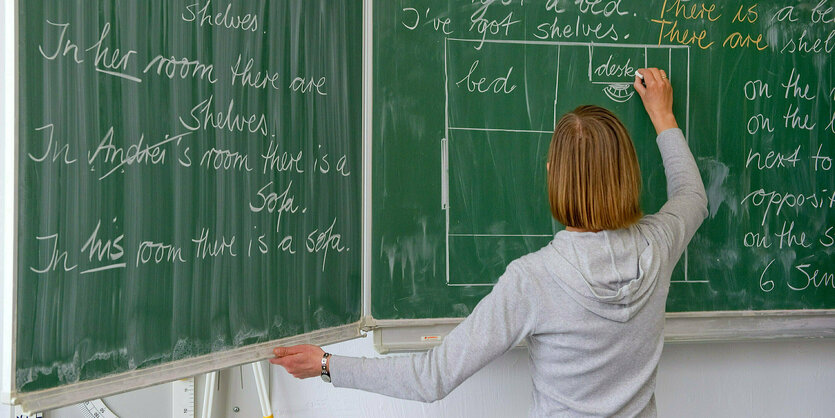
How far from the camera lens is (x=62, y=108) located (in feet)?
4.02

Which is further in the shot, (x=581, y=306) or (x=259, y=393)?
(x=259, y=393)

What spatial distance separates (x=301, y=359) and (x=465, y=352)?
1.39ft

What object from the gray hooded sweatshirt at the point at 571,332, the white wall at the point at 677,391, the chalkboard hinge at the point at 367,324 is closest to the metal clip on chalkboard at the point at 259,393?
the white wall at the point at 677,391

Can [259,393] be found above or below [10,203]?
below

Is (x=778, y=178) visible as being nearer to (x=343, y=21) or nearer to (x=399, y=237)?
(x=399, y=237)

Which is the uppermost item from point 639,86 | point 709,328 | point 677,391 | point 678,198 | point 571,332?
point 639,86

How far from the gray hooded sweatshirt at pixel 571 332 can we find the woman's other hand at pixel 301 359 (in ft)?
0.22

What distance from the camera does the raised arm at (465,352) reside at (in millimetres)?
1331

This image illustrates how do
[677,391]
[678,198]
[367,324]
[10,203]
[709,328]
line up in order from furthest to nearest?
[677,391]
[709,328]
[367,324]
[678,198]
[10,203]

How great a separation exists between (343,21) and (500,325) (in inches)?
36.6

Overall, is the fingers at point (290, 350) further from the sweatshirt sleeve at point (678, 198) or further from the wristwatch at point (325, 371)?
the sweatshirt sleeve at point (678, 198)

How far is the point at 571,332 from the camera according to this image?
134 cm

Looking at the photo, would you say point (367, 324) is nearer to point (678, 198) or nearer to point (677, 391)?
point (678, 198)

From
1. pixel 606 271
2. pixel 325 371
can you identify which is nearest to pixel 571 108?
pixel 606 271
